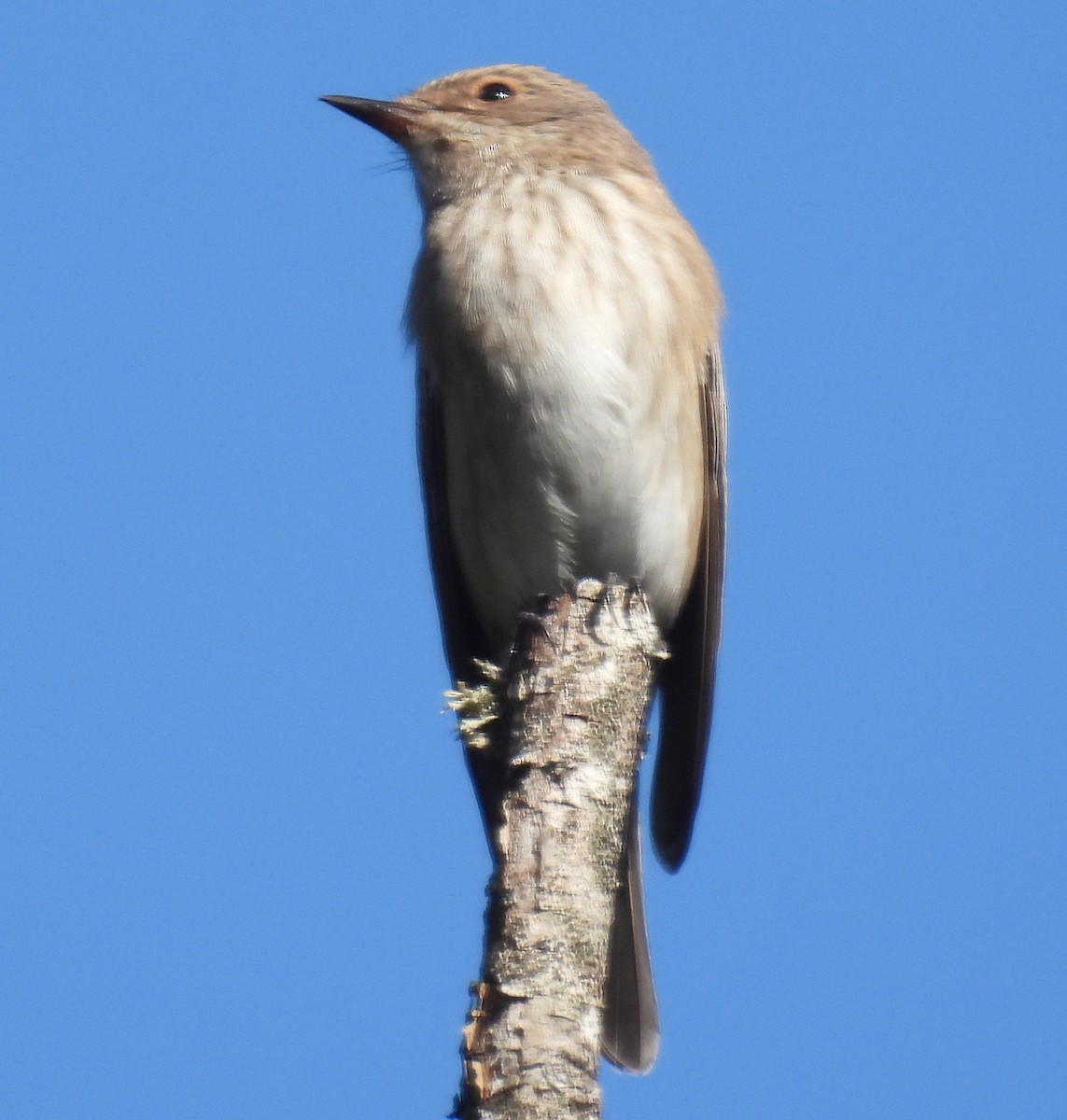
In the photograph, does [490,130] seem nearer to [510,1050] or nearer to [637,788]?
[637,788]

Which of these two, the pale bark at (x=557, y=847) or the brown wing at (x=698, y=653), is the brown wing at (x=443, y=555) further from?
the pale bark at (x=557, y=847)

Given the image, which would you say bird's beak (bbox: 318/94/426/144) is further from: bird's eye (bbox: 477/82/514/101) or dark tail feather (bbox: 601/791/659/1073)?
dark tail feather (bbox: 601/791/659/1073)

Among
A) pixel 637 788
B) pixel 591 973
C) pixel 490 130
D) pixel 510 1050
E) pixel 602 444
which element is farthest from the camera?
pixel 490 130

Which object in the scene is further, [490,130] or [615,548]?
[490,130]

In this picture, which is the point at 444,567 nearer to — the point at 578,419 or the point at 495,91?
the point at 578,419

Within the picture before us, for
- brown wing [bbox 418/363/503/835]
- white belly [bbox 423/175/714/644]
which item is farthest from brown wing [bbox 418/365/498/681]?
white belly [bbox 423/175/714/644]

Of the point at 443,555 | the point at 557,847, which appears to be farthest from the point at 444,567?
the point at 557,847

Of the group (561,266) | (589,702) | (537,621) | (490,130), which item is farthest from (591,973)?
(490,130)
